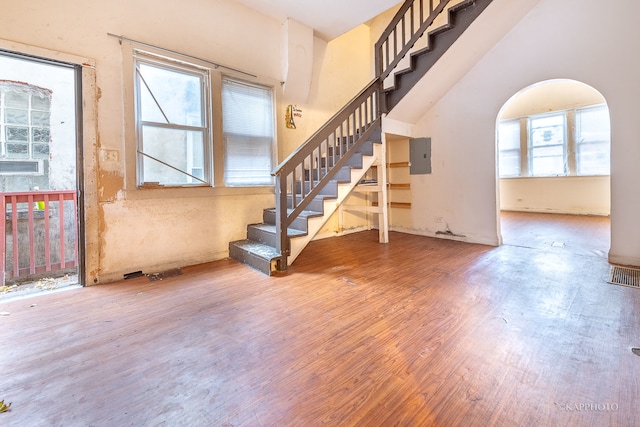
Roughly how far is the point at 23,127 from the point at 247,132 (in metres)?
3.21

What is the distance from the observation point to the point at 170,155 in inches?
138

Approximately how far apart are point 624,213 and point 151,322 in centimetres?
485

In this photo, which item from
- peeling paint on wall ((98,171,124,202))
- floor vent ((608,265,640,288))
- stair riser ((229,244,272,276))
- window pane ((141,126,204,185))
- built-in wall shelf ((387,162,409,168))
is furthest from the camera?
built-in wall shelf ((387,162,409,168))

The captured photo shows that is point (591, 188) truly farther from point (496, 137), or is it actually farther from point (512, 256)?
point (512, 256)

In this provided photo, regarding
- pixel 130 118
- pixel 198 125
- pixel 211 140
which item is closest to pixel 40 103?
pixel 130 118

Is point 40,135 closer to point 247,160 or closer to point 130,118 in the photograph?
point 130,118

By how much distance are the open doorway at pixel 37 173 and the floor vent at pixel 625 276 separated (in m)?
5.91

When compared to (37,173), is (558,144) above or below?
above

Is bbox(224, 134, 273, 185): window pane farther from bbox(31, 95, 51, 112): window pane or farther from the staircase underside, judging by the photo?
bbox(31, 95, 51, 112): window pane

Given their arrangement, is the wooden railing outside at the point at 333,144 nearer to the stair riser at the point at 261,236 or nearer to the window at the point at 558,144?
the stair riser at the point at 261,236

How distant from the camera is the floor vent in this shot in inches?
105

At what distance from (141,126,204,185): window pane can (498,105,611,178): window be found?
8.75m

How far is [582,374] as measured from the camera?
1.44 meters

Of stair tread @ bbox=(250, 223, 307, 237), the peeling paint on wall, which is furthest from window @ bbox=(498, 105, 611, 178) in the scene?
the peeling paint on wall
